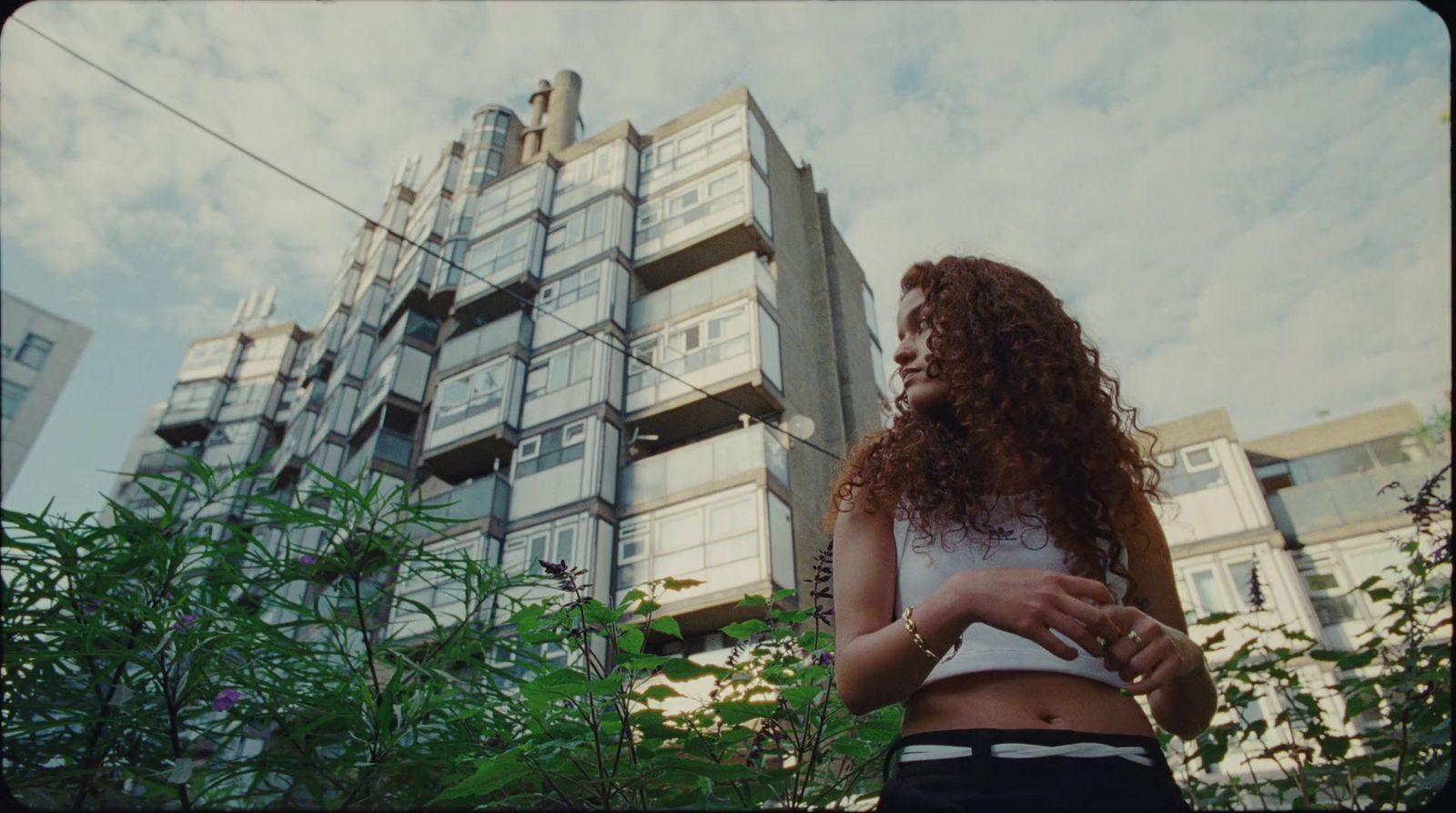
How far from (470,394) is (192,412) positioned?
24634mm

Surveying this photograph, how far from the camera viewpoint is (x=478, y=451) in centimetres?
→ 1817

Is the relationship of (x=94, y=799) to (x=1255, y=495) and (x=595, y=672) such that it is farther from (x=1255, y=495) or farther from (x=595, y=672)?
(x=1255, y=495)

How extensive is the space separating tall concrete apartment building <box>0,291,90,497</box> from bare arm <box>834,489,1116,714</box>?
3.90ft

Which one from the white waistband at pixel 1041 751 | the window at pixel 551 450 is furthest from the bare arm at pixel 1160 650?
A: the window at pixel 551 450

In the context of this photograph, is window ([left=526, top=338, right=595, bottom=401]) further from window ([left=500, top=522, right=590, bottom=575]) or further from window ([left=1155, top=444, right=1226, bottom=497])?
window ([left=1155, top=444, right=1226, bottom=497])

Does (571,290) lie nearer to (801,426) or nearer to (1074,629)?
(801,426)

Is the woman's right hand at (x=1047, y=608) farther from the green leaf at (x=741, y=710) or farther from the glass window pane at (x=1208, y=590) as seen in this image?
the glass window pane at (x=1208, y=590)

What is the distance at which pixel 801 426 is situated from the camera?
17047 mm

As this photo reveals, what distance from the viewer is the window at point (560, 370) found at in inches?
688

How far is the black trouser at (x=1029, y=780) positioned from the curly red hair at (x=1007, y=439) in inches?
13.2

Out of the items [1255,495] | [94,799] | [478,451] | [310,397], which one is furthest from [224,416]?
[94,799]

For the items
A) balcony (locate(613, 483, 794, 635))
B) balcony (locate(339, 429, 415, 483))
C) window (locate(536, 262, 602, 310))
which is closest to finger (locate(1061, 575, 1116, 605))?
balcony (locate(613, 483, 794, 635))

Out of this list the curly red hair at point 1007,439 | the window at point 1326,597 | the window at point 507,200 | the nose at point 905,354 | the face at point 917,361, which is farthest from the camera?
the window at point 507,200

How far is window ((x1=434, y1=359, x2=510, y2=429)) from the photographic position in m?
18.2
